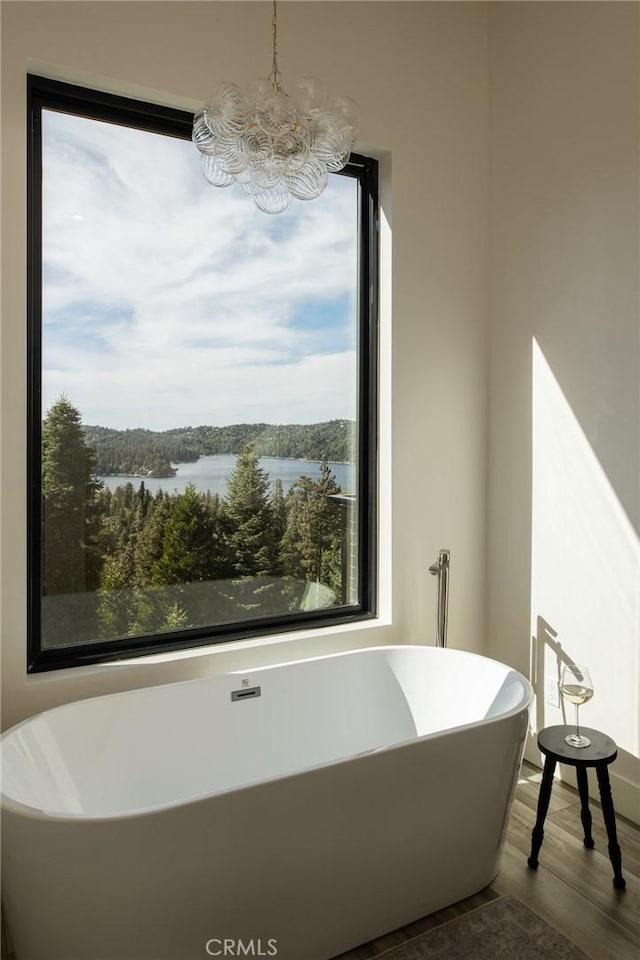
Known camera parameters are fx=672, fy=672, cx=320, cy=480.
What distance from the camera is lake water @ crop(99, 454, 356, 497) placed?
8.40 feet

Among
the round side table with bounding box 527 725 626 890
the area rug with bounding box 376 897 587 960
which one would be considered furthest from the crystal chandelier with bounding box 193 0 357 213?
the area rug with bounding box 376 897 587 960

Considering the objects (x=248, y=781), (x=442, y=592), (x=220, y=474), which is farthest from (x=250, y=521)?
(x=248, y=781)

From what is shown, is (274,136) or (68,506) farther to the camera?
(68,506)

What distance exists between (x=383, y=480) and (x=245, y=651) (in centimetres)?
96

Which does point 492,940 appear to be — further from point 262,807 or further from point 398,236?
point 398,236

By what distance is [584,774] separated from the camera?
7.33 feet

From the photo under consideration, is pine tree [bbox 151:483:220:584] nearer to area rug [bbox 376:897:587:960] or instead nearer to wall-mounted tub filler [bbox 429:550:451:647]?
wall-mounted tub filler [bbox 429:550:451:647]

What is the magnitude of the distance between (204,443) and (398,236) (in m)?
1.25

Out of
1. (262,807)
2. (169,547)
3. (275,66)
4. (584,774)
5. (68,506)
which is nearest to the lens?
(262,807)

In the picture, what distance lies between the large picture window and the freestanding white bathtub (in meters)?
0.32

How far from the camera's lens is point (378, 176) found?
2.98 metres

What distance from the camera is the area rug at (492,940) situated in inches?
72.5

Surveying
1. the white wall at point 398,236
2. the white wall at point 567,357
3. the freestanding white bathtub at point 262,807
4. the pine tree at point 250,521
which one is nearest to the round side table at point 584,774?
the freestanding white bathtub at point 262,807

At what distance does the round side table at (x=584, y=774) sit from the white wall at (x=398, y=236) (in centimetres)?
86
